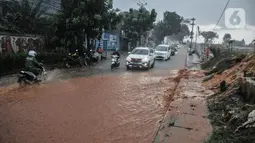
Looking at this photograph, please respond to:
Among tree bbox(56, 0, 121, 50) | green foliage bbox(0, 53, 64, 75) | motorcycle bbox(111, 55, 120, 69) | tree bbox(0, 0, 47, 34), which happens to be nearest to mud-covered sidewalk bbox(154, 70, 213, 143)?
green foliage bbox(0, 53, 64, 75)

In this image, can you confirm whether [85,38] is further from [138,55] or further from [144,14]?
[144,14]

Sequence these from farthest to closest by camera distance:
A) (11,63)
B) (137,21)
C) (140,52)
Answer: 1. (137,21)
2. (140,52)
3. (11,63)

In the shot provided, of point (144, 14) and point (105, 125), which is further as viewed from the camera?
point (144, 14)

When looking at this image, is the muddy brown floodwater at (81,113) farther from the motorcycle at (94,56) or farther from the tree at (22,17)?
→ the motorcycle at (94,56)

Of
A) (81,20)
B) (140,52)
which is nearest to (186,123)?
(140,52)

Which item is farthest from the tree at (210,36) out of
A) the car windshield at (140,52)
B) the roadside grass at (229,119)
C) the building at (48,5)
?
the roadside grass at (229,119)

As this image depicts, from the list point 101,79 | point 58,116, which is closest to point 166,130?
point 58,116

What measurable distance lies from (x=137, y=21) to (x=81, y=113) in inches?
1353

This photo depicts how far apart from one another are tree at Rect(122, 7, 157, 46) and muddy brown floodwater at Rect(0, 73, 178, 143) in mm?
30202

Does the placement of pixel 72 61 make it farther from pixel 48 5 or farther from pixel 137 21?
pixel 137 21

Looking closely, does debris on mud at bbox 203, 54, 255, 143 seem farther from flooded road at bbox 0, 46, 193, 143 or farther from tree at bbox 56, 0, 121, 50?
tree at bbox 56, 0, 121, 50

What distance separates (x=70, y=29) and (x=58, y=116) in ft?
40.3

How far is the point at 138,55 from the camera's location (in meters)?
17.0

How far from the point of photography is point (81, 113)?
260 inches
